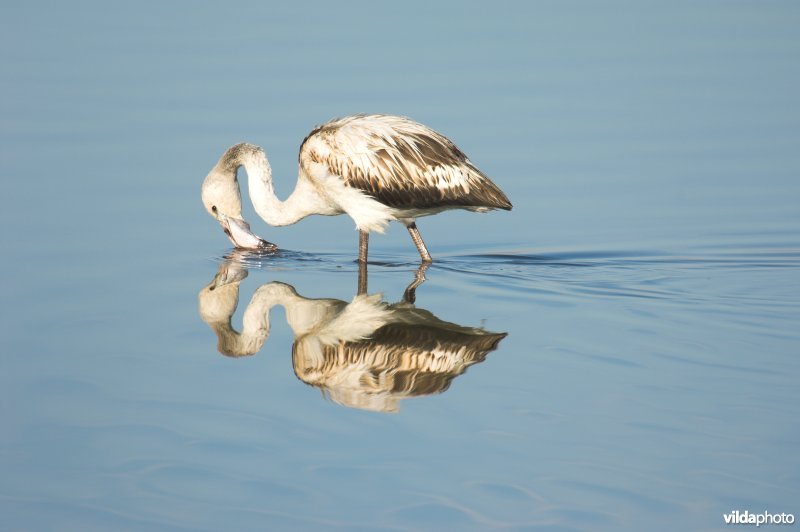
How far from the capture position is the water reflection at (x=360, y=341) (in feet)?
28.9

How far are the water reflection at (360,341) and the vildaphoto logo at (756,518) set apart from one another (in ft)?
7.93

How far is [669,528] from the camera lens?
21.4 ft

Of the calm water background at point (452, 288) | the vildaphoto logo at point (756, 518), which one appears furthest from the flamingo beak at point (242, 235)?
the vildaphoto logo at point (756, 518)

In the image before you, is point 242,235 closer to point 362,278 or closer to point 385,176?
point 362,278

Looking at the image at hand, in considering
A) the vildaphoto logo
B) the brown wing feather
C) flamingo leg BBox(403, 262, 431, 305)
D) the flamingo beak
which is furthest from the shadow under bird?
the vildaphoto logo

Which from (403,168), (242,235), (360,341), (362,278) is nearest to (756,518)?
(360,341)

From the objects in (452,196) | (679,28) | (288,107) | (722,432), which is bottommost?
(722,432)

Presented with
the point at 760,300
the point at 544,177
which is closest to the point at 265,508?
the point at 760,300

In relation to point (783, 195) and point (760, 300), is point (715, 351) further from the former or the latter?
point (783, 195)

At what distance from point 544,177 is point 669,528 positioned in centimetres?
859

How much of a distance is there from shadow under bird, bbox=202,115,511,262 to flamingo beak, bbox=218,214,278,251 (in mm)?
662

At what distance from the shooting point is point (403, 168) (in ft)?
39.6

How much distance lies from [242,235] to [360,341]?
375 centimetres

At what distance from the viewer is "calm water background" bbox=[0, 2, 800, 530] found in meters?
7.08
